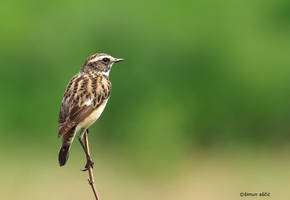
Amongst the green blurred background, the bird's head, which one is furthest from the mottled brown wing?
the green blurred background

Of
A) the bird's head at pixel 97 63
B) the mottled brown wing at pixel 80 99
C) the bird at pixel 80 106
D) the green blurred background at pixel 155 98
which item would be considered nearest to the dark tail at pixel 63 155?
the bird at pixel 80 106

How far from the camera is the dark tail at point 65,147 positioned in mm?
8016

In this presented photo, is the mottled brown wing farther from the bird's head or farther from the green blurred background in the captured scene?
the green blurred background

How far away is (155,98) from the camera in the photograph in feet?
58.9

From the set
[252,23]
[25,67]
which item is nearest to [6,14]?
[25,67]

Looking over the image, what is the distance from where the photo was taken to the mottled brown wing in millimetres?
8211

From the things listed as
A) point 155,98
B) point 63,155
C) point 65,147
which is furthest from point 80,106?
point 155,98

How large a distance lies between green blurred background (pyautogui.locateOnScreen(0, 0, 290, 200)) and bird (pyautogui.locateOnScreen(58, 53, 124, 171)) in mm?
7280

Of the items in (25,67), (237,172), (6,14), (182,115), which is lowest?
(237,172)

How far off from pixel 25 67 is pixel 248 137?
5.19 metres

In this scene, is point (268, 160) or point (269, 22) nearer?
point (268, 160)

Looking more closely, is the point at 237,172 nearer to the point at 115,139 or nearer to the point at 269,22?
Answer: the point at 115,139

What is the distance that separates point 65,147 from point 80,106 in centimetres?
49

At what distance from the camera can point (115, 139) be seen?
17.9 metres
